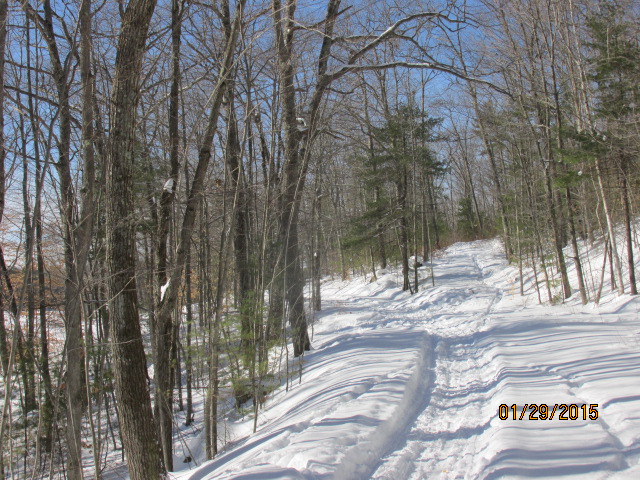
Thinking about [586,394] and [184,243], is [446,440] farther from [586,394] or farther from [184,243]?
[184,243]

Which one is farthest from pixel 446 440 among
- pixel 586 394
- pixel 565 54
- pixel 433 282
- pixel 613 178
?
pixel 433 282

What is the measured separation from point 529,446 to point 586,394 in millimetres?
1416

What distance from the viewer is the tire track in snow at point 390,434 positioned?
10.7ft

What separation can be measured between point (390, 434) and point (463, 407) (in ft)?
3.53

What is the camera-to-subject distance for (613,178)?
11.7m
